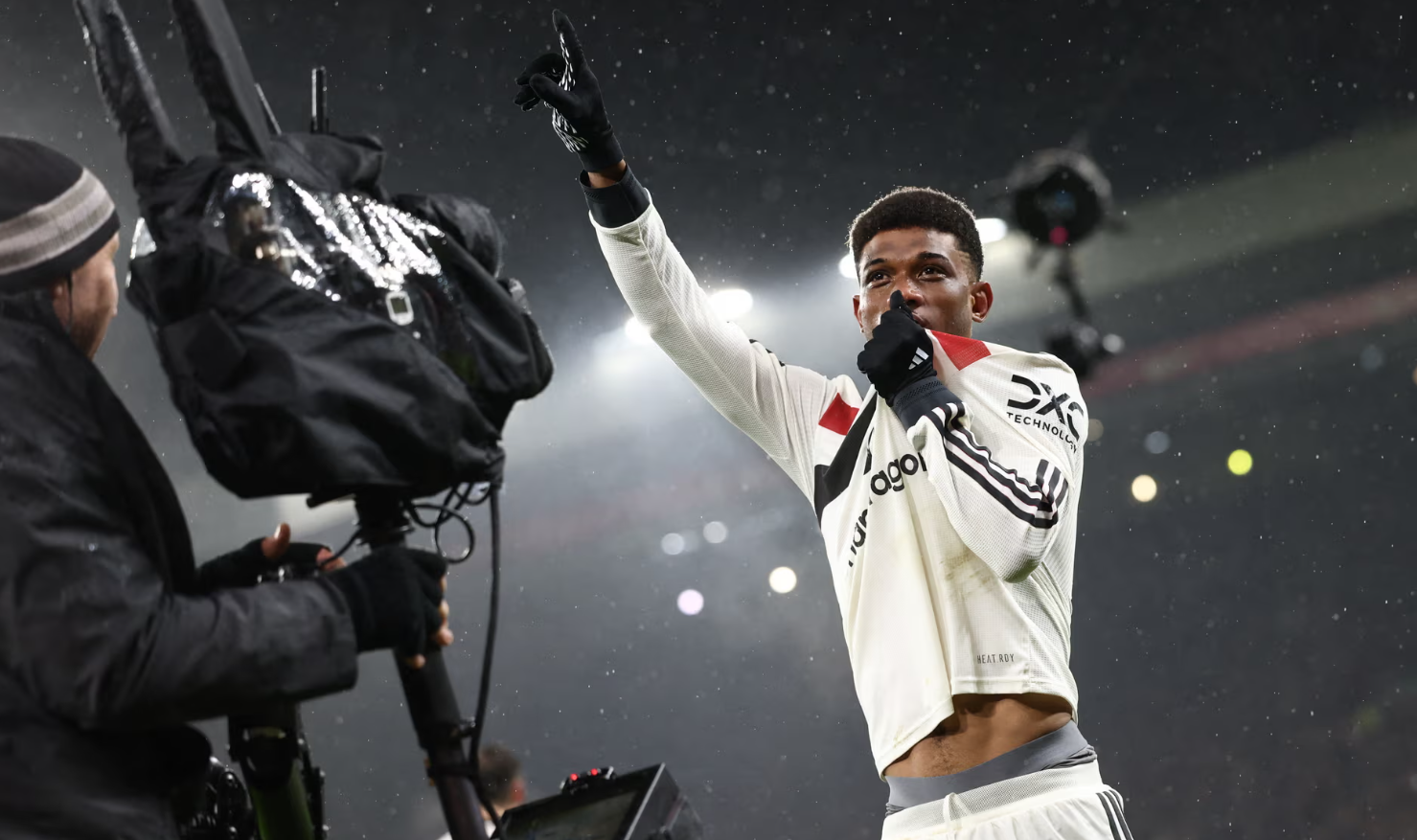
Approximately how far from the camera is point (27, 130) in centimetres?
336

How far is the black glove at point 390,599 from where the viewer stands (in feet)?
3.40

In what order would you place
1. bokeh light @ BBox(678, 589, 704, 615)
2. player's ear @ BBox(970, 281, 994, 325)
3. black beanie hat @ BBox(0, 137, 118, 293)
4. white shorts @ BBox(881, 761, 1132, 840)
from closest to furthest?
black beanie hat @ BBox(0, 137, 118, 293), white shorts @ BBox(881, 761, 1132, 840), player's ear @ BBox(970, 281, 994, 325), bokeh light @ BBox(678, 589, 704, 615)

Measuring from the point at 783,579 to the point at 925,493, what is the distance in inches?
157

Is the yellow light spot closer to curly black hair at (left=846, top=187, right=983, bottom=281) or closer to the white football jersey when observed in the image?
curly black hair at (left=846, top=187, right=983, bottom=281)

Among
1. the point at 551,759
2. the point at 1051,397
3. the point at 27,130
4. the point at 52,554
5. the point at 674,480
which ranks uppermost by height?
the point at 27,130

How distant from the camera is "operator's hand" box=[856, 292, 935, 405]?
1716mm

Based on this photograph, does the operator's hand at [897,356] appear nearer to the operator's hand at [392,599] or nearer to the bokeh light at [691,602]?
the operator's hand at [392,599]

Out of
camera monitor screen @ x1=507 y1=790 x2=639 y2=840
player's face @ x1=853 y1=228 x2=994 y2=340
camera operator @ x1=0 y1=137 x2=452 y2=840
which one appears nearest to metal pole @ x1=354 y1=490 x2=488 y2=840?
camera operator @ x1=0 y1=137 x2=452 y2=840

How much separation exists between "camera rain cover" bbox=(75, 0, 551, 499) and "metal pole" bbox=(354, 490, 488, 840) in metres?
0.05

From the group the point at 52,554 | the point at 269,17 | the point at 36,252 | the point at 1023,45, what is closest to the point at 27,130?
the point at 269,17

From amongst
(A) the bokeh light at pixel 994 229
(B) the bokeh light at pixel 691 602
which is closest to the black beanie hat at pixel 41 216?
(B) the bokeh light at pixel 691 602

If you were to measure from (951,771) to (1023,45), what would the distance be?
4259 millimetres

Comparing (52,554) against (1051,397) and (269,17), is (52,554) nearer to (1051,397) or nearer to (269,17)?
(1051,397)

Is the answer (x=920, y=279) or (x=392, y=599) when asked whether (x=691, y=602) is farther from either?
(x=392, y=599)
